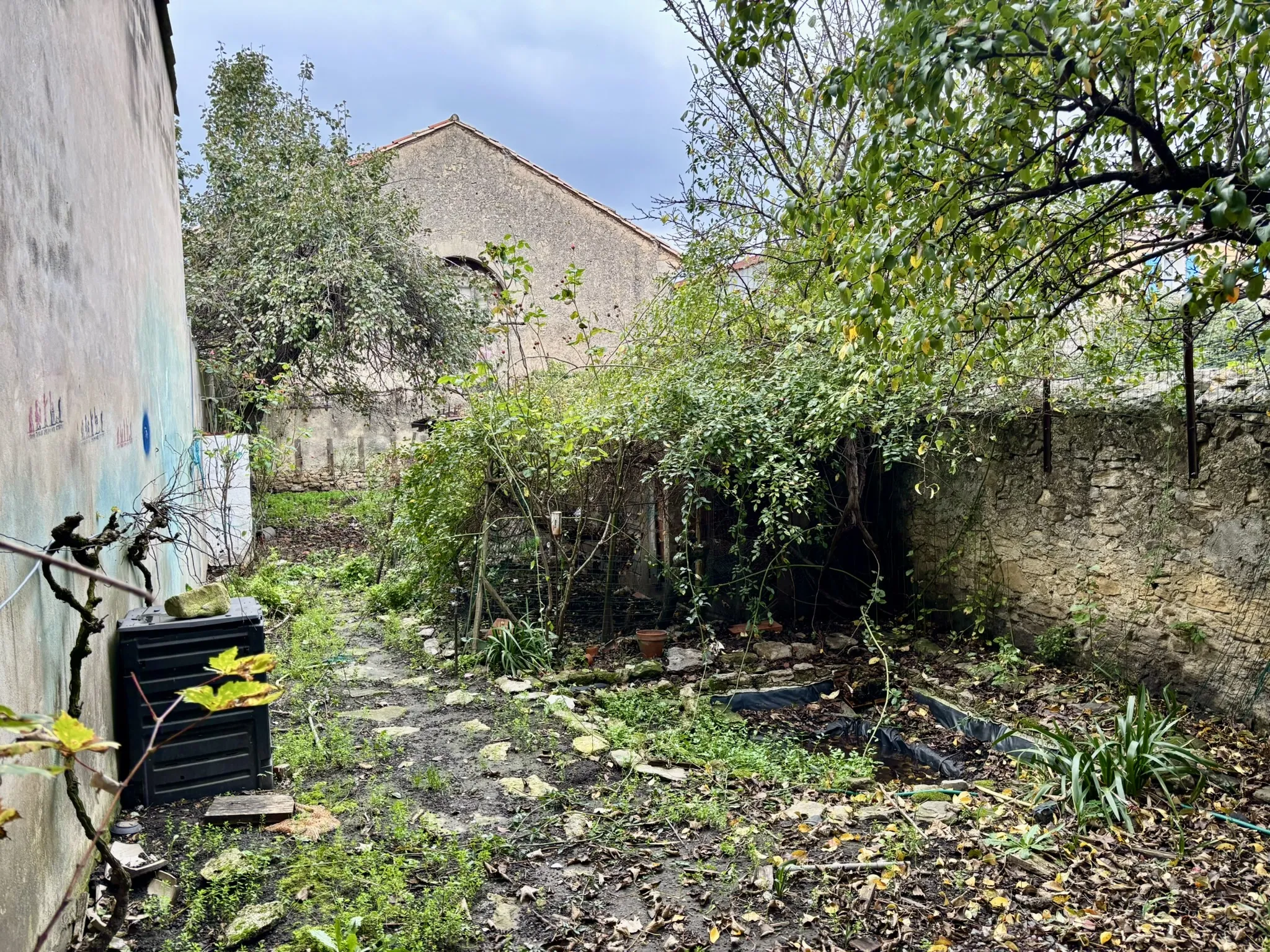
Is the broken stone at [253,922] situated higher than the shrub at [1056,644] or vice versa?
the broken stone at [253,922]

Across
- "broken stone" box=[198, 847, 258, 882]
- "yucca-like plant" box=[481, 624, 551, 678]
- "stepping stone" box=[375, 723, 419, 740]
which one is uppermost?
A: "broken stone" box=[198, 847, 258, 882]

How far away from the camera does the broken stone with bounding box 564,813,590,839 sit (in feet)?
11.7

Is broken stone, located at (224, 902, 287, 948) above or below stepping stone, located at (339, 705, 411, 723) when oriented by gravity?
above

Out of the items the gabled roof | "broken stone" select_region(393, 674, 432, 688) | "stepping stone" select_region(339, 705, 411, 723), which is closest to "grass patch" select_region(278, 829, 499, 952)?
"stepping stone" select_region(339, 705, 411, 723)

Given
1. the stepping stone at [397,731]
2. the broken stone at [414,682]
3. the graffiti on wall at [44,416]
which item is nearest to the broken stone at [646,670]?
the broken stone at [414,682]

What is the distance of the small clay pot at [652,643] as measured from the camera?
650 cm

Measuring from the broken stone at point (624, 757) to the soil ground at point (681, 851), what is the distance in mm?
45

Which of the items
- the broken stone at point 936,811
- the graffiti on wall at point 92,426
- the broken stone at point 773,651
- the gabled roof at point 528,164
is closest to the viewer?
the graffiti on wall at point 92,426

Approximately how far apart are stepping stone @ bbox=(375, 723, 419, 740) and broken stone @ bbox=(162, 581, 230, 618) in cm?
136

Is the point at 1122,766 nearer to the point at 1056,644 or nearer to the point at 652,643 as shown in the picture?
the point at 1056,644

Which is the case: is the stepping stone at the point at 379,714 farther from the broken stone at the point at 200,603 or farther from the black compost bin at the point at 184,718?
the broken stone at the point at 200,603

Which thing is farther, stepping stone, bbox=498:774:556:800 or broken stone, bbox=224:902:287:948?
stepping stone, bbox=498:774:556:800

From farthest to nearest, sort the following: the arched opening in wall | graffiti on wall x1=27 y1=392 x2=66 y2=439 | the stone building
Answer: the stone building, the arched opening in wall, graffiti on wall x1=27 y1=392 x2=66 y2=439

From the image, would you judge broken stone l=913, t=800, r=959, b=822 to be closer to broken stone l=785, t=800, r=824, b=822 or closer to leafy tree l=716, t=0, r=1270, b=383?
broken stone l=785, t=800, r=824, b=822
